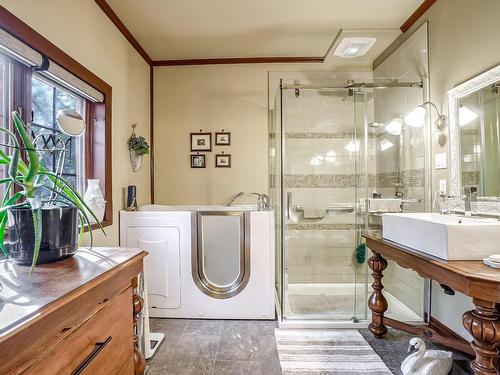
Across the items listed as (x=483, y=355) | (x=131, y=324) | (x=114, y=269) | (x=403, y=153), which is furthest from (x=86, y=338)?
(x=403, y=153)

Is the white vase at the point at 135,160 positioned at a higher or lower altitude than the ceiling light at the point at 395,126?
lower

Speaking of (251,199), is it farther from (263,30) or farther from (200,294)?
(263,30)

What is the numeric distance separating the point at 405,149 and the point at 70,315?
8.93 ft

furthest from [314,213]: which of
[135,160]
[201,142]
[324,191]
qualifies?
[135,160]

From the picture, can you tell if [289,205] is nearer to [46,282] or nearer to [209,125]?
[209,125]

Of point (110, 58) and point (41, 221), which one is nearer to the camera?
point (41, 221)

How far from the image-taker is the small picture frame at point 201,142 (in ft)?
10.6

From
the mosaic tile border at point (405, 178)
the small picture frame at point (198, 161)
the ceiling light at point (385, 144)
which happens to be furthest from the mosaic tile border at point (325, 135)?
the small picture frame at point (198, 161)

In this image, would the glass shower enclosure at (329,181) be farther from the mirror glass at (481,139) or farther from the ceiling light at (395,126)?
the mirror glass at (481,139)

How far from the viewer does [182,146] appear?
3.24 metres

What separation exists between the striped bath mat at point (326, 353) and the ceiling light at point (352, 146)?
1.67m

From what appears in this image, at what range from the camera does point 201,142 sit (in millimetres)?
3221

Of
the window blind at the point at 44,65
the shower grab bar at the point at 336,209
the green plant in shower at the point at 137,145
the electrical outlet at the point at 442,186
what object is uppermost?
the window blind at the point at 44,65

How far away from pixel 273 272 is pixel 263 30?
2189 mm
